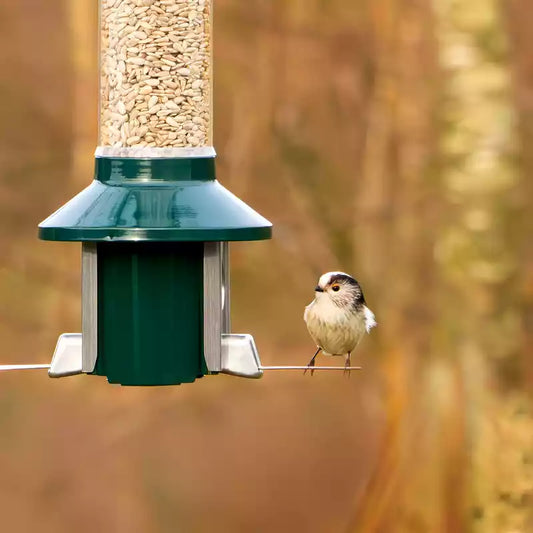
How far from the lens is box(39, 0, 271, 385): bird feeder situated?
209 inches

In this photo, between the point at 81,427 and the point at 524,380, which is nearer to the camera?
the point at 524,380

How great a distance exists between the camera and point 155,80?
5.61m

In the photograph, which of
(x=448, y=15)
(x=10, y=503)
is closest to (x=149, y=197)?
(x=448, y=15)

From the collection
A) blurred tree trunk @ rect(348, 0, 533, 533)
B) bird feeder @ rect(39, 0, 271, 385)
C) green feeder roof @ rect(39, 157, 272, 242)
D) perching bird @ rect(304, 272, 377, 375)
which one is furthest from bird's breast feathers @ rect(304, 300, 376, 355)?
blurred tree trunk @ rect(348, 0, 533, 533)

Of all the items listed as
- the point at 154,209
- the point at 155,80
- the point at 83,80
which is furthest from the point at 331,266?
the point at 154,209

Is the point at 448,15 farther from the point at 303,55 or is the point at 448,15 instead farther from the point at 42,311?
the point at 42,311

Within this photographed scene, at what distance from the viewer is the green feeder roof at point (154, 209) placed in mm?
5230

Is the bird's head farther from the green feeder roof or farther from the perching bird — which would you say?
the green feeder roof

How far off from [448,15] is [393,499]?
2.83 m

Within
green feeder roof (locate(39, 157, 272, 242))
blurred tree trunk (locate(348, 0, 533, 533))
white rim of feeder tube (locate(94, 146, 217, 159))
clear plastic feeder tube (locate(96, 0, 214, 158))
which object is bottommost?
blurred tree trunk (locate(348, 0, 533, 533))

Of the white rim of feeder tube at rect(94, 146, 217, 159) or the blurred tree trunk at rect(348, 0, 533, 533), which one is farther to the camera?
the blurred tree trunk at rect(348, 0, 533, 533)

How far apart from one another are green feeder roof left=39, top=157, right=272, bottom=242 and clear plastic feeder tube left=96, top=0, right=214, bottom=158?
0.27 feet

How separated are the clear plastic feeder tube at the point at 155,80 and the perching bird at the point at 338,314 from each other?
806mm

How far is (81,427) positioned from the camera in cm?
1031
